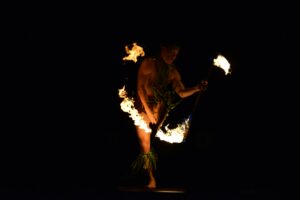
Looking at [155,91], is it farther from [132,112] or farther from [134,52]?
[134,52]

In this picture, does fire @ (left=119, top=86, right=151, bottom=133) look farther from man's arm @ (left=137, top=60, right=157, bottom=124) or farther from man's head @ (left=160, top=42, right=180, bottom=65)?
Answer: man's head @ (left=160, top=42, right=180, bottom=65)

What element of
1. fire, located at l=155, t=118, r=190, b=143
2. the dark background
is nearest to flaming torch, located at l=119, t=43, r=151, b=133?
fire, located at l=155, t=118, r=190, b=143

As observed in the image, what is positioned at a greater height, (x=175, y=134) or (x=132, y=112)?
(x=132, y=112)

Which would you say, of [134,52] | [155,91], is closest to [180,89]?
[155,91]

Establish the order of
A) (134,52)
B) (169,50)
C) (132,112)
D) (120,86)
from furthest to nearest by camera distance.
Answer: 1. (120,86)
2. (134,52)
3. (132,112)
4. (169,50)

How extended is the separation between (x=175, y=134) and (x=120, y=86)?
1012 mm

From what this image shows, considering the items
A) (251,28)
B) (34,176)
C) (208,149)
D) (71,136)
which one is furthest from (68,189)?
(251,28)

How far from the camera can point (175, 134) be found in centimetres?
618

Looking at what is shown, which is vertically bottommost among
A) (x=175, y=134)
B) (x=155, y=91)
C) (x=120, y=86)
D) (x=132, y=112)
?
(x=175, y=134)

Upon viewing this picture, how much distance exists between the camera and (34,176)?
20.5 ft

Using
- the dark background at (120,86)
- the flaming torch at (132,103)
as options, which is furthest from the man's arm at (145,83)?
the dark background at (120,86)

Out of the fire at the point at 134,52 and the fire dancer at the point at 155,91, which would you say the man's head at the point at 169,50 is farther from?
the fire at the point at 134,52

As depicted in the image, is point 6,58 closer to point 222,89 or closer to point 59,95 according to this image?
point 59,95

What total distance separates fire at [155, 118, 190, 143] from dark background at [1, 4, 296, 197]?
356 millimetres
